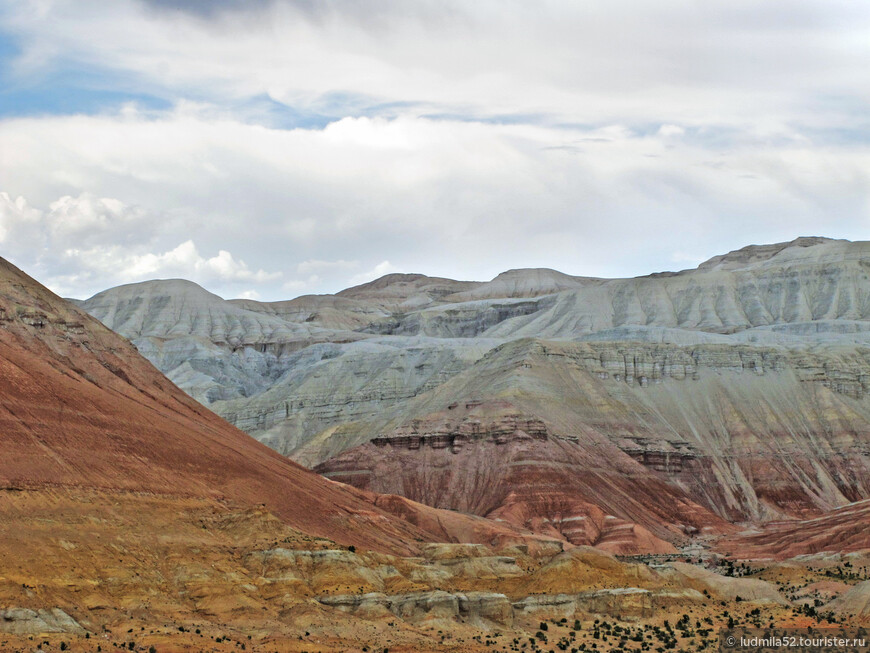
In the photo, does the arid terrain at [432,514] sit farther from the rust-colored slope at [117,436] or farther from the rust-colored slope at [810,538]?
the rust-colored slope at [810,538]

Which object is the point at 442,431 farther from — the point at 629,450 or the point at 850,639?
the point at 850,639

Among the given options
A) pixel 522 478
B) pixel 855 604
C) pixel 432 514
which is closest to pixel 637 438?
pixel 522 478

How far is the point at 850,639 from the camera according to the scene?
72562mm

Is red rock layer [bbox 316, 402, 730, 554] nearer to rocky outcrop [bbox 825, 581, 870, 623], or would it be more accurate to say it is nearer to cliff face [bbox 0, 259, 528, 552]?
cliff face [bbox 0, 259, 528, 552]

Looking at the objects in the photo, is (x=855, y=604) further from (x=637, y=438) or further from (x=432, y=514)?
(x=637, y=438)

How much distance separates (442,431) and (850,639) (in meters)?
95.0

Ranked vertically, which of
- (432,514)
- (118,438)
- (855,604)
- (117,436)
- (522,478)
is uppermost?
(117,436)

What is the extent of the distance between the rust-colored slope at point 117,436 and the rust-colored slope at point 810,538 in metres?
37.0

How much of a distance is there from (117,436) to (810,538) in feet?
229

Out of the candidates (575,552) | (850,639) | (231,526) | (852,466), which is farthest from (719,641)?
(852,466)

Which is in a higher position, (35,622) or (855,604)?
(35,622)

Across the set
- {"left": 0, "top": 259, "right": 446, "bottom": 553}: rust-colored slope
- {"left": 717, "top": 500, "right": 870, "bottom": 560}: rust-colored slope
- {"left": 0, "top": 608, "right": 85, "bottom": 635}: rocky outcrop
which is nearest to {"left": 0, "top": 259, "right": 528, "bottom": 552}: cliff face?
{"left": 0, "top": 259, "right": 446, "bottom": 553}: rust-colored slope

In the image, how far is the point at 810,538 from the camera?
131375 mm

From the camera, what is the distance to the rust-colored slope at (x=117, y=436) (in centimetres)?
8838
